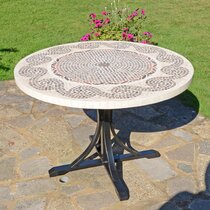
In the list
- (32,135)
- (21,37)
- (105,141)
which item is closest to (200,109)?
(105,141)

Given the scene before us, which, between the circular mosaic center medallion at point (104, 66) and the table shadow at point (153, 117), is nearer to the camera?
the circular mosaic center medallion at point (104, 66)

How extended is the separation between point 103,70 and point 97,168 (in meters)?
1.15

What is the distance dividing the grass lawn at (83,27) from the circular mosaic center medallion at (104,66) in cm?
190

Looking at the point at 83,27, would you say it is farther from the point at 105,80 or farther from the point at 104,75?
the point at 105,80

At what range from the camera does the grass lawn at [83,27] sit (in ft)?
23.7

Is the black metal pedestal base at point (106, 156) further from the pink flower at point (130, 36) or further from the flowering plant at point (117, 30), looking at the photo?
the flowering plant at point (117, 30)

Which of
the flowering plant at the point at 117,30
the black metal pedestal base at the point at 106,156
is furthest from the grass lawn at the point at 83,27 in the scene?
the black metal pedestal base at the point at 106,156

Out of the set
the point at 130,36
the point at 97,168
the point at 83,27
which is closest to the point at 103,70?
the point at 97,168

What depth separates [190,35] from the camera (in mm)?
9266

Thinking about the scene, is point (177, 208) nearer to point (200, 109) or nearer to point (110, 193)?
point (110, 193)

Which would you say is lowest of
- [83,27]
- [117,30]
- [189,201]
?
[83,27]

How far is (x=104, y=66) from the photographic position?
3.72 m

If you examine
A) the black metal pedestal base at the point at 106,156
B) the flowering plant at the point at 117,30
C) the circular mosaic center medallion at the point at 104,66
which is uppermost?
the circular mosaic center medallion at the point at 104,66

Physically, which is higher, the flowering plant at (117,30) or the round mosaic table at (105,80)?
the round mosaic table at (105,80)
